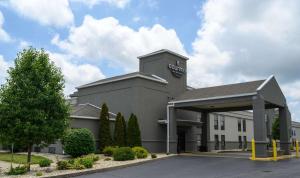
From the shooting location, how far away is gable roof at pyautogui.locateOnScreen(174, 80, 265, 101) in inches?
1117

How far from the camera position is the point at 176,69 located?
36312 mm

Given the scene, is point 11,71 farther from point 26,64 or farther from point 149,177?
point 149,177

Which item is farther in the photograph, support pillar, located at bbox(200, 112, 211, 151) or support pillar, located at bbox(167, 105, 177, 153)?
support pillar, located at bbox(200, 112, 211, 151)

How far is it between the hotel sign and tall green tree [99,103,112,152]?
9263 mm

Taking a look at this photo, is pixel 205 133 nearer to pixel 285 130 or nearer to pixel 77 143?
pixel 285 130

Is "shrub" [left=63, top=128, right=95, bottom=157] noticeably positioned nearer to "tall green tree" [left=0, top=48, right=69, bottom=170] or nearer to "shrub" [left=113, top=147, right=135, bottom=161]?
"shrub" [left=113, top=147, right=135, bottom=161]

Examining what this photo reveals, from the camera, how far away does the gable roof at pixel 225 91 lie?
2836cm

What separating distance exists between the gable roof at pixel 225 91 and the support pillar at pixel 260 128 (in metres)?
0.94

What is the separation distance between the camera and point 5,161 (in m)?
23.6

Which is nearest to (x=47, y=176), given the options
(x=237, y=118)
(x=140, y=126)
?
(x=140, y=126)

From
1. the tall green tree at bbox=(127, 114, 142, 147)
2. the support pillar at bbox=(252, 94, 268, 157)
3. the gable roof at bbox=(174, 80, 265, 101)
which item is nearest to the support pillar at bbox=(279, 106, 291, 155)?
the gable roof at bbox=(174, 80, 265, 101)

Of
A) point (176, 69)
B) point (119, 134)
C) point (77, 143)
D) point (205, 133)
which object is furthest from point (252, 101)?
point (77, 143)

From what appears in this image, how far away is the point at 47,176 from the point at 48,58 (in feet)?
21.7

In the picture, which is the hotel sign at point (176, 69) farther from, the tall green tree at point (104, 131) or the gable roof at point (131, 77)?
the tall green tree at point (104, 131)
